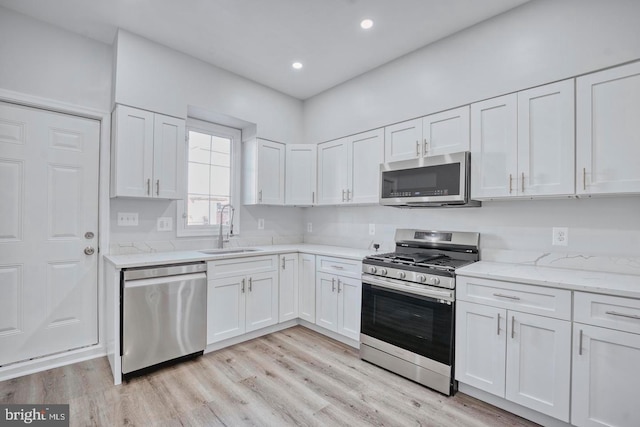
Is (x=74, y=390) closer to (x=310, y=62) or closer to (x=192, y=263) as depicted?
(x=192, y=263)

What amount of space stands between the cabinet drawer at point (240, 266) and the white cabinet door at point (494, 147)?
2.00 m

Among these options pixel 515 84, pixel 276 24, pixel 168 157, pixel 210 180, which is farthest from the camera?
pixel 210 180

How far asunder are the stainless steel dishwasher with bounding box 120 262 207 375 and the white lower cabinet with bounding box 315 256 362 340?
1132 mm

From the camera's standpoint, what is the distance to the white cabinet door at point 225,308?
2.71 metres

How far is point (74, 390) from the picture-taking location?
2.15 metres

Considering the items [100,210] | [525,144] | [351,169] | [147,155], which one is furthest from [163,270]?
[525,144]

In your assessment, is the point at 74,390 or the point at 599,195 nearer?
the point at 599,195

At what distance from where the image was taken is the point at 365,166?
3.17 metres

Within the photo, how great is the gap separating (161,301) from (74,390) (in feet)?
2.57

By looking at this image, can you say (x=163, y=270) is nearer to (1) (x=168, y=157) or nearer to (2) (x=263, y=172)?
(1) (x=168, y=157)

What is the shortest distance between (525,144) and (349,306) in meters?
1.95

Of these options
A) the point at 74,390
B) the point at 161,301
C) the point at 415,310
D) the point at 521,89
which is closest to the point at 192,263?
the point at 161,301

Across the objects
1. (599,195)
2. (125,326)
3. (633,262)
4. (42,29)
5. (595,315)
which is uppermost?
(42,29)

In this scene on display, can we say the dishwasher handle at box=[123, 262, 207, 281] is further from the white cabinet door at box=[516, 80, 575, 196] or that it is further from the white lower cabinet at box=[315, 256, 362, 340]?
the white cabinet door at box=[516, 80, 575, 196]
